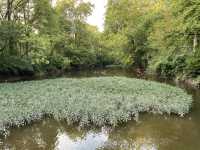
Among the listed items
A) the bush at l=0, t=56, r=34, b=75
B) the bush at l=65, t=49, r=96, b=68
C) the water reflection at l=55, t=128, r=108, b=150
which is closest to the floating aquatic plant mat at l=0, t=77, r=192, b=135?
the water reflection at l=55, t=128, r=108, b=150

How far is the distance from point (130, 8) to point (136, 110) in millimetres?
34980

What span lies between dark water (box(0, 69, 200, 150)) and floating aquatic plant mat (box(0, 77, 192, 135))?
61 cm

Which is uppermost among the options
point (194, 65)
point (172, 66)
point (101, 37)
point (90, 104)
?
point (101, 37)

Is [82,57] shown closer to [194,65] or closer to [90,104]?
[194,65]

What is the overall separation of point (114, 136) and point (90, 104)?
152 inches

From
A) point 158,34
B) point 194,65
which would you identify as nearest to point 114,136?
point 194,65

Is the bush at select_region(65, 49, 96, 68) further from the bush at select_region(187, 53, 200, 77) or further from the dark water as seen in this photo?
the dark water

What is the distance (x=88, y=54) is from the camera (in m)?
52.6

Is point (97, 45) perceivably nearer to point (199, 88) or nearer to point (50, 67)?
point (50, 67)

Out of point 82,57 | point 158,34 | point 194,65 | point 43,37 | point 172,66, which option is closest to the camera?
point 194,65

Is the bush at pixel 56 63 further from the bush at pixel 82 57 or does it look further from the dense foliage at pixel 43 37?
the bush at pixel 82 57

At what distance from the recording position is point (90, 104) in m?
15.1

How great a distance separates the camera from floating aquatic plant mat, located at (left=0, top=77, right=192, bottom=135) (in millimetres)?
13328

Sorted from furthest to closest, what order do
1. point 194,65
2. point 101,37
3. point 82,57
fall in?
point 101,37 < point 82,57 < point 194,65
